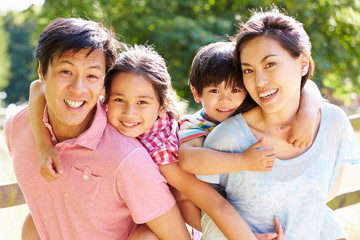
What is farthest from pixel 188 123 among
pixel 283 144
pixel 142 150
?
pixel 283 144

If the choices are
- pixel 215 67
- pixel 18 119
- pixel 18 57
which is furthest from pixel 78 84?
pixel 18 57

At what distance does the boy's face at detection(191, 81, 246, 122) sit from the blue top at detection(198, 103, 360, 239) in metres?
0.12

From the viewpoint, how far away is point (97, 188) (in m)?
2.09

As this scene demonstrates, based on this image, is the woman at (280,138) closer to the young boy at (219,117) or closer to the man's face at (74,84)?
the young boy at (219,117)

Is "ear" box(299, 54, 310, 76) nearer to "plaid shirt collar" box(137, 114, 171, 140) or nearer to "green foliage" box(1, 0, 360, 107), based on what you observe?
"plaid shirt collar" box(137, 114, 171, 140)

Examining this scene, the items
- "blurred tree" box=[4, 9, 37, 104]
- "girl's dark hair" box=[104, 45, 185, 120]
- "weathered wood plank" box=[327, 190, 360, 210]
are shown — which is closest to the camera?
"girl's dark hair" box=[104, 45, 185, 120]

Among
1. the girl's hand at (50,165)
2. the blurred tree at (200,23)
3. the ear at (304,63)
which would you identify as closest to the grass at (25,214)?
the girl's hand at (50,165)

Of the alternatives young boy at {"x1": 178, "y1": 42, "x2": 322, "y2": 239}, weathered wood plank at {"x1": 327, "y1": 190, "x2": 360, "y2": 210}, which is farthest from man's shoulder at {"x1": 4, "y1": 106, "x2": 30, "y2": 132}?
weathered wood plank at {"x1": 327, "y1": 190, "x2": 360, "y2": 210}

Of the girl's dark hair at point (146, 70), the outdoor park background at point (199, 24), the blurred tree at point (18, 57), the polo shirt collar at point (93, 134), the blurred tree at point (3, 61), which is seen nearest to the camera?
the polo shirt collar at point (93, 134)

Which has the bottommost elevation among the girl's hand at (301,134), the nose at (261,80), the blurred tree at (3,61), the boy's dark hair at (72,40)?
the girl's hand at (301,134)

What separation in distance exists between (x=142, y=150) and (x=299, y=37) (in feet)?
3.17

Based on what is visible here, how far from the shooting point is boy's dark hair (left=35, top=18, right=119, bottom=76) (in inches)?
81.0

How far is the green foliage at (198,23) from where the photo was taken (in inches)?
311

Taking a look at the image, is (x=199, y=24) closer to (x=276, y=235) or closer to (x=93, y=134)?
(x=93, y=134)
